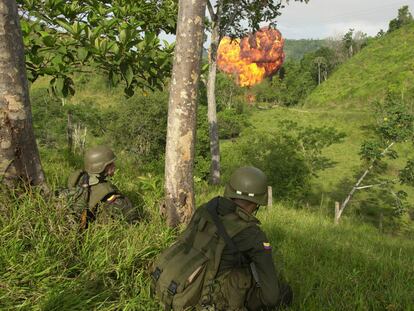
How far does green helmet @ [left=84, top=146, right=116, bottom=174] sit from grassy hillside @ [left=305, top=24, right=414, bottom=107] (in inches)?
1780

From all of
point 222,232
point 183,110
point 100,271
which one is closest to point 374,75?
point 183,110

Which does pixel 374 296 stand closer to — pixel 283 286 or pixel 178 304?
pixel 283 286

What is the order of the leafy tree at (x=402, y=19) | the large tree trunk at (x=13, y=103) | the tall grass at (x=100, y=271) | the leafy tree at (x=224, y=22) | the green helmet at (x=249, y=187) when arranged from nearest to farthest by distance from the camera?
the tall grass at (x=100, y=271) → the green helmet at (x=249, y=187) → the large tree trunk at (x=13, y=103) → the leafy tree at (x=224, y=22) → the leafy tree at (x=402, y=19)

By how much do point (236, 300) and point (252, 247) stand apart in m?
0.41

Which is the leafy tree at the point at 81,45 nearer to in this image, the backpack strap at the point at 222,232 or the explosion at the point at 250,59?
the backpack strap at the point at 222,232

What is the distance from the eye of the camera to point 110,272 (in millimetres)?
2758

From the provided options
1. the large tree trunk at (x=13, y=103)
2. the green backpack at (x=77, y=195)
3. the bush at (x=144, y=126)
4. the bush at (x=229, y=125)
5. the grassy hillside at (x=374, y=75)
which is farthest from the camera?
the grassy hillside at (x=374, y=75)

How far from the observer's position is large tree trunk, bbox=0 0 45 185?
9.66 feet

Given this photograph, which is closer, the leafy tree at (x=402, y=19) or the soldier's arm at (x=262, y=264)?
the soldier's arm at (x=262, y=264)

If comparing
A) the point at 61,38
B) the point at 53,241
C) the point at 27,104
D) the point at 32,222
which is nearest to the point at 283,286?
the point at 53,241

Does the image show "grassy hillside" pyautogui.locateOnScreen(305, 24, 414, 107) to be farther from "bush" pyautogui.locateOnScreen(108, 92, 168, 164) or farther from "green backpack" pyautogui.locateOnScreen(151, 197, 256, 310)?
"green backpack" pyautogui.locateOnScreen(151, 197, 256, 310)

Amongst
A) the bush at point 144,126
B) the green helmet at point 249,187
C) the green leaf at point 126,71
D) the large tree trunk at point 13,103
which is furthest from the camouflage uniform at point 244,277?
the bush at point 144,126

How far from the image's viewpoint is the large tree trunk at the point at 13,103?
294cm

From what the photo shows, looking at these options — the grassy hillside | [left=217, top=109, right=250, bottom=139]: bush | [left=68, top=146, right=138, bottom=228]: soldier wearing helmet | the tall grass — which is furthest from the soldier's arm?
the grassy hillside
